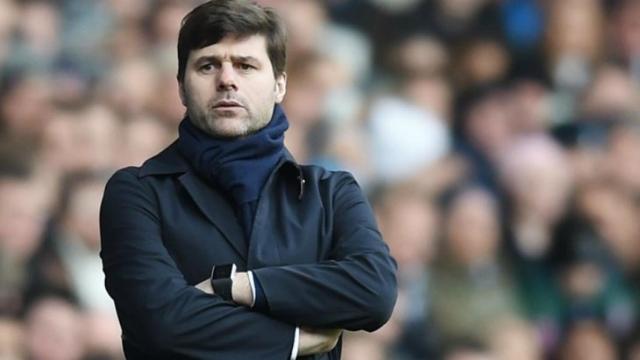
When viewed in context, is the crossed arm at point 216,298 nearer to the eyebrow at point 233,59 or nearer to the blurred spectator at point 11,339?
the eyebrow at point 233,59

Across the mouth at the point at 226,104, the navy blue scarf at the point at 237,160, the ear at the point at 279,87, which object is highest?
the ear at the point at 279,87

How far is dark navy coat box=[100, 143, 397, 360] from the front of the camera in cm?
162

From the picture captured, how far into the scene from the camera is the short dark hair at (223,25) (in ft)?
5.54

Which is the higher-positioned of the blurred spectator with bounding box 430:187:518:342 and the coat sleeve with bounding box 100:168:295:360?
the coat sleeve with bounding box 100:168:295:360

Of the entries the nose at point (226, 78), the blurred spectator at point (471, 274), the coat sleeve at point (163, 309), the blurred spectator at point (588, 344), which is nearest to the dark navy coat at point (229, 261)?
the coat sleeve at point (163, 309)

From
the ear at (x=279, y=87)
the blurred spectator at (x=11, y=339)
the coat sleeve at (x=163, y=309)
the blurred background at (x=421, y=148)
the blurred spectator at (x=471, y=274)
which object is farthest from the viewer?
the blurred spectator at (x=471, y=274)

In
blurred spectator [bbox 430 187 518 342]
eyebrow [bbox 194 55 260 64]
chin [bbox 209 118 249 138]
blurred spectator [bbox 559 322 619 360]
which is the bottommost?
blurred spectator [bbox 559 322 619 360]

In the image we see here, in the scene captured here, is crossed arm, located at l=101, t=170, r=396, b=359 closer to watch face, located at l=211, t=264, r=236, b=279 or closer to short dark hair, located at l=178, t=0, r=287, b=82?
watch face, located at l=211, t=264, r=236, b=279

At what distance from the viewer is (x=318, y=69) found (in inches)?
157

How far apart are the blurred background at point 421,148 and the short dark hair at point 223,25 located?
2.11 m

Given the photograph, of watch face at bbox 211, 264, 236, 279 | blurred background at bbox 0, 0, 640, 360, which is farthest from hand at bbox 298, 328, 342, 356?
blurred background at bbox 0, 0, 640, 360

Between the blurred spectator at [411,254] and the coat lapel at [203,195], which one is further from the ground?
the coat lapel at [203,195]

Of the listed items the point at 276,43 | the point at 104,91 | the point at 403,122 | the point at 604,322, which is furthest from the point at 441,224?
the point at 276,43

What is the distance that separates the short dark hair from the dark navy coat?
14cm
